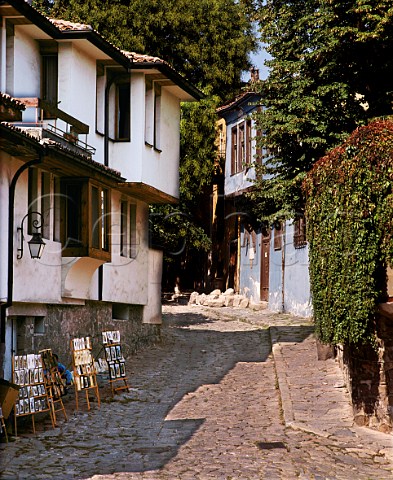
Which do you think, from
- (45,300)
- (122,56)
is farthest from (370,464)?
(122,56)

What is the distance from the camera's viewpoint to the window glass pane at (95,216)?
1816 cm

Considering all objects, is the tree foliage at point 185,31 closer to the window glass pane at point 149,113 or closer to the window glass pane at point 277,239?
the window glass pane at point 277,239

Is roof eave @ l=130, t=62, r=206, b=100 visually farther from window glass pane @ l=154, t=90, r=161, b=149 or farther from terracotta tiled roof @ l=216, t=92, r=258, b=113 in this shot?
terracotta tiled roof @ l=216, t=92, r=258, b=113

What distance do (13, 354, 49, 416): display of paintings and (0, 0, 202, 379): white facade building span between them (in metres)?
0.98

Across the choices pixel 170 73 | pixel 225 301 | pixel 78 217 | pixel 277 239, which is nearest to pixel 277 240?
pixel 277 239

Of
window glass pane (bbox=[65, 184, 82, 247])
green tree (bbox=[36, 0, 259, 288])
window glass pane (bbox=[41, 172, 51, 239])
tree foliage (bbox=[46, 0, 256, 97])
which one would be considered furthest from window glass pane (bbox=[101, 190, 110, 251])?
tree foliage (bbox=[46, 0, 256, 97])

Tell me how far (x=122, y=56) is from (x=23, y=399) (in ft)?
29.7

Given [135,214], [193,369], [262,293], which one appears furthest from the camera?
[262,293]

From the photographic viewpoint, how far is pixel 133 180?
819 inches

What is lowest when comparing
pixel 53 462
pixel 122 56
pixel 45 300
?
pixel 53 462

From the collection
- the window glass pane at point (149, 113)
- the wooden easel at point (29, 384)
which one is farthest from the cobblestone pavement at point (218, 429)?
the window glass pane at point (149, 113)

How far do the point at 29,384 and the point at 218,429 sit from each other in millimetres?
2951

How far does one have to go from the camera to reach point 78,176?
17844 mm

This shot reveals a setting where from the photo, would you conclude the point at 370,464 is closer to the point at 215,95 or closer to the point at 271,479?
the point at 271,479
